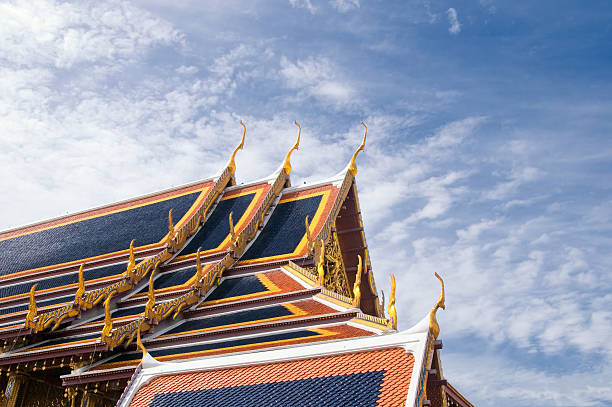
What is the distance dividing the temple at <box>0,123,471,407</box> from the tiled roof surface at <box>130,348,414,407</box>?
0.05 ft

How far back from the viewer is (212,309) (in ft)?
37.0

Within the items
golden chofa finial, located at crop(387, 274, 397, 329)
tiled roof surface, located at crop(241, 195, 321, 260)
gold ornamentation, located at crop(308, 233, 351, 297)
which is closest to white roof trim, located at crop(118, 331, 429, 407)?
golden chofa finial, located at crop(387, 274, 397, 329)

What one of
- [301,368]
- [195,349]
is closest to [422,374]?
[301,368]

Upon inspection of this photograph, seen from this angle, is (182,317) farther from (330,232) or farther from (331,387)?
(331,387)

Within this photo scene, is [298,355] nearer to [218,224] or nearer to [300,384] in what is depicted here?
[300,384]

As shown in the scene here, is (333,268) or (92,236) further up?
(92,236)

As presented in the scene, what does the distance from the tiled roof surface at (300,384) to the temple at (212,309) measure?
16mm

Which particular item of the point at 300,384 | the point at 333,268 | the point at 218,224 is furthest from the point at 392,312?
the point at 218,224

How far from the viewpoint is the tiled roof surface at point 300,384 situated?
556 cm

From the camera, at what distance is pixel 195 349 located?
980cm

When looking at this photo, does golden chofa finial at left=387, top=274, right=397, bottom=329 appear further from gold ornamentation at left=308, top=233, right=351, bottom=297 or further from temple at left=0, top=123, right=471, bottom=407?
gold ornamentation at left=308, top=233, right=351, bottom=297

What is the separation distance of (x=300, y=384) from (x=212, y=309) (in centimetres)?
553

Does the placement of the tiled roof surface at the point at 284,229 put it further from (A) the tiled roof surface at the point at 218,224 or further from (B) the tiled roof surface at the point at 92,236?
(B) the tiled roof surface at the point at 92,236

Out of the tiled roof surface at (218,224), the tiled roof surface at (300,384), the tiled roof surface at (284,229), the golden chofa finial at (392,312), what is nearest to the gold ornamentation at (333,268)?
the tiled roof surface at (284,229)
